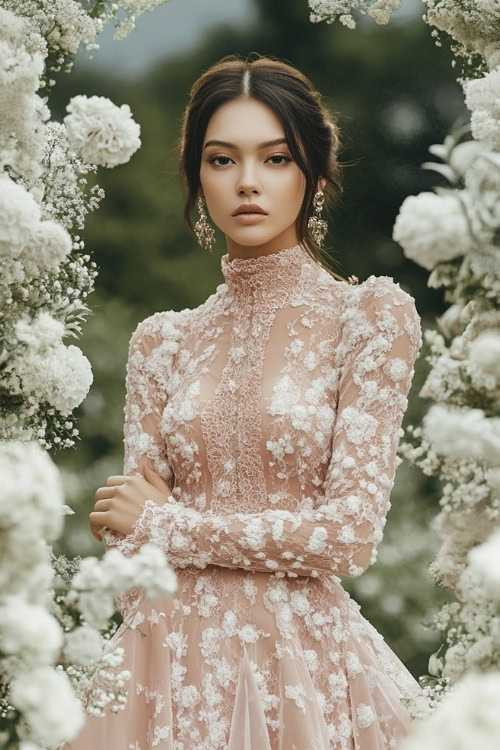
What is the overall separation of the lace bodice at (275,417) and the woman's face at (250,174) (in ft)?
0.50

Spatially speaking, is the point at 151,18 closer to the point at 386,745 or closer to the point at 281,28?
the point at 281,28

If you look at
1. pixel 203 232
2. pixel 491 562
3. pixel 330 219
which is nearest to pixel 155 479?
pixel 203 232

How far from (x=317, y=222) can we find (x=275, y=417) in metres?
0.72

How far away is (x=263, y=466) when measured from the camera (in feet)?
10.4

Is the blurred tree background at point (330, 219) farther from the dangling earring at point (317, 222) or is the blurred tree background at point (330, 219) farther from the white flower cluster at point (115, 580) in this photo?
the white flower cluster at point (115, 580)

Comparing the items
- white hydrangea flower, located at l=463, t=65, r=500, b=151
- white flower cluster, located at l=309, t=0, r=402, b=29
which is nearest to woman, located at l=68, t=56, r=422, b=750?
white flower cluster, located at l=309, t=0, r=402, b=29

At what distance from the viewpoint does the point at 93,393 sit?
820 cm

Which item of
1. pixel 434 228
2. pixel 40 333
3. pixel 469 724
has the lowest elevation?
pixel 469 724

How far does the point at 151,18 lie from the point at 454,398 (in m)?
7.28

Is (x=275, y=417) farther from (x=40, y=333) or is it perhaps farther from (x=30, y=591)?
(x=30, y=591)

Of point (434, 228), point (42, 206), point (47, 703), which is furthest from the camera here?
point (42, 206)

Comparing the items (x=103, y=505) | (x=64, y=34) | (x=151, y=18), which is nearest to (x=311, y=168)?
(x=64, y=34)

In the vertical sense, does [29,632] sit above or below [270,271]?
below

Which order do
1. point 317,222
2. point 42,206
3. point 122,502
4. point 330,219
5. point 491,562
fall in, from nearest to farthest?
point 491,562 < point 42,206 < point 122,502 < point 317,222 < point 330,219
